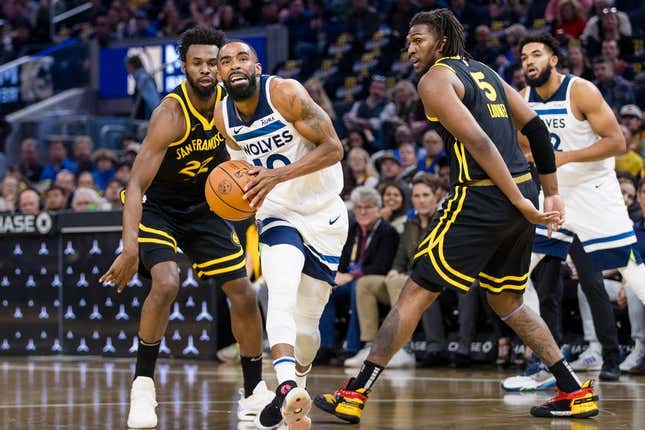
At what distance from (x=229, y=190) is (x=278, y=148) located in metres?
0.42

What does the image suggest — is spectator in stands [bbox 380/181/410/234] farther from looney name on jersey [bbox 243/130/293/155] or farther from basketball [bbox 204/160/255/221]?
basketball [bbox 204/160/255/221]

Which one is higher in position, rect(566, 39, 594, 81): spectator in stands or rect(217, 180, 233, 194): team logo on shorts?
rect(566, 39, 594, 81): spectator in stands

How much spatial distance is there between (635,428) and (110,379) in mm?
4650

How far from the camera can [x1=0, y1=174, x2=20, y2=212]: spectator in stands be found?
13469 millimetres

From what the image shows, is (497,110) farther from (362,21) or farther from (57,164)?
(362,21)

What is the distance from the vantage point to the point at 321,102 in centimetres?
1301

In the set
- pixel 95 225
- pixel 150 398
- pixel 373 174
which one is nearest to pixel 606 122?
pixel 150 398

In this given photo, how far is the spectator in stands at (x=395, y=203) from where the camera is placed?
35.0 ft

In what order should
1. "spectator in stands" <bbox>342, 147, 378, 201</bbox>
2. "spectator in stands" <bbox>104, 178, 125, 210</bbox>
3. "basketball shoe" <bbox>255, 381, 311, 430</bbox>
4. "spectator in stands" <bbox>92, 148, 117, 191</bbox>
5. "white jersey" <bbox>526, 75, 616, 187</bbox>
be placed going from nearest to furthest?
1. "basketball shoe" <bbox>255, 381, 311, 430</bbox>
2. "white jersey" <bbox>526, 75, 616, 187</bbox>
3. "spectator in stands" <bbox>342, 147, 378, 201</bbox>
4. "spectator in stands" <bbox>104, 178, 125, 210</bbox>
5. "spectator in stands" <bbox>92, 148, 117, 191</bbox>

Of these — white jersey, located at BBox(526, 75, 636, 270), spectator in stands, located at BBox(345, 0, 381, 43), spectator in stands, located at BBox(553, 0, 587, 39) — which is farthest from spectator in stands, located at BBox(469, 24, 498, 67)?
white jersey, located at BBox(526, 75, 636, 270)

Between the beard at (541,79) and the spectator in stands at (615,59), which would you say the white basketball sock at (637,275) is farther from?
the spectator in stands at (615,59)

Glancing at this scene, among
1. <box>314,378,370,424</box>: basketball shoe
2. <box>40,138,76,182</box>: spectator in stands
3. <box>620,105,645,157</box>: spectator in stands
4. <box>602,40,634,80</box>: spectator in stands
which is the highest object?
<box>602,40,634,80</box>: spectator in stands

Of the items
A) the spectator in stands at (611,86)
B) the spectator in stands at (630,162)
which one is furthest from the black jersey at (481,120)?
the spectator in stands at (611,86)

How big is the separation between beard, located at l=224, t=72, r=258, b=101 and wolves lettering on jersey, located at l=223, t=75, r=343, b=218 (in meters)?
0.07
